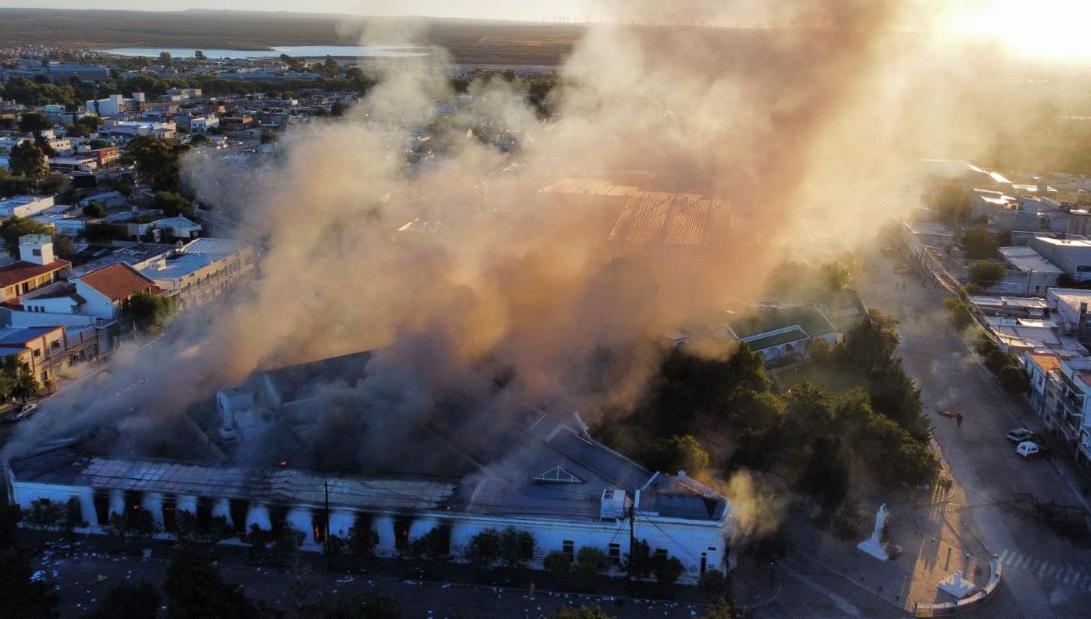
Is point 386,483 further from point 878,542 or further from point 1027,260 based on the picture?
point 1027,260

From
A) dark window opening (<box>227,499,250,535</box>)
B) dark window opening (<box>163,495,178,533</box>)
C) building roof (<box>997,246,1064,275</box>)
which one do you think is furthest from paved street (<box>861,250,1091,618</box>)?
dark window opening (<box>163,495,178,533</box>)

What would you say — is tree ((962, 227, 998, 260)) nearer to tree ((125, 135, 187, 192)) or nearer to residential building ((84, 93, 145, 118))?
tree ((125, 135, 187, 192))

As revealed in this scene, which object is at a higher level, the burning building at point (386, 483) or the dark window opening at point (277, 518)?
the burning building at point (386, 483)

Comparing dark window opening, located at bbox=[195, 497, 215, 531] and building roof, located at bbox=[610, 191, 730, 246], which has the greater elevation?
building roof, located at bbox=[610, 191, 730, 246]

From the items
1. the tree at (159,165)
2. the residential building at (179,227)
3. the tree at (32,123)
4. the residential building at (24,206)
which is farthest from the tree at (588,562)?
the tree at (32,123)

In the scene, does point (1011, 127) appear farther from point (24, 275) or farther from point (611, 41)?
point (24, 275)

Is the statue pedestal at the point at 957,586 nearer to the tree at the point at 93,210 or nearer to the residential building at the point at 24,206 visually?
the tree at the point at 93,210

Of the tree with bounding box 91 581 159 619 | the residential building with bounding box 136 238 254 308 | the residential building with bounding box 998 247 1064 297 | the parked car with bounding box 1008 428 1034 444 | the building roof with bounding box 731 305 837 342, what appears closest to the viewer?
the tree with bounding box 91 581 159 619
